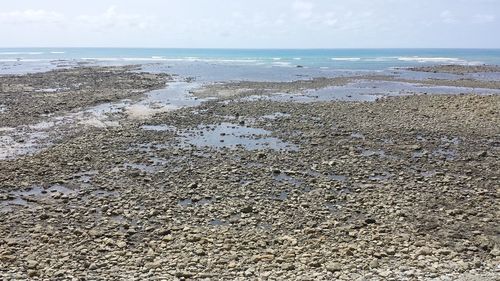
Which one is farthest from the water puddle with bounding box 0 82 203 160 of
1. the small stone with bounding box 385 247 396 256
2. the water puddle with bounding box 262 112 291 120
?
the small stone with bounding box 385 247 396 256

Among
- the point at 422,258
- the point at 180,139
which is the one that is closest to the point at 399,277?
the point at 422,258

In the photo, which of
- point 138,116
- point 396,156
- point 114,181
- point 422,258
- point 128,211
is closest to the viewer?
point 422,258

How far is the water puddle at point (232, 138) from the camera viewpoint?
19.1 metres

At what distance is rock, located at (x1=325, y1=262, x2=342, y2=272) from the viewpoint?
8531 millimetres

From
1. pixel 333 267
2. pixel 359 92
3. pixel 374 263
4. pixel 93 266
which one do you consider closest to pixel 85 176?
pixel 93 266

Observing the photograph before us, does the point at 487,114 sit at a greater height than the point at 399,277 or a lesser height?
greater

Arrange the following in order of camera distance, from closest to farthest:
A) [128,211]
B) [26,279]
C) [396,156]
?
[26,279]
[128,211]
[396,156]

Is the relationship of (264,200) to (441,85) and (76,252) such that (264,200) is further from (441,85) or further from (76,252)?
(441,85)

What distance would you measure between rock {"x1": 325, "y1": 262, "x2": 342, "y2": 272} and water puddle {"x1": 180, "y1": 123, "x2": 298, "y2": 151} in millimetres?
9866

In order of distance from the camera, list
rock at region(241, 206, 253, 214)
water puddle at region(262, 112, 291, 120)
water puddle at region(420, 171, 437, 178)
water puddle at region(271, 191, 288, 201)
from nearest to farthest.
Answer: rock at region(241, 206, 253, 214)
water puddle at region(271, 191, 288, 201)
water puddle at region(420, 171, 437, 178)
water puddle at region(262, 112, 291, 120)

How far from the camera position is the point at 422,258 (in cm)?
893

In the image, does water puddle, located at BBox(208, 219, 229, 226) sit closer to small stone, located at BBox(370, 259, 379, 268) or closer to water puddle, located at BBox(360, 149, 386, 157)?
small stone, located at BBox(370, 259, 379, 268)

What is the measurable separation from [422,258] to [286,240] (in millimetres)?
2912

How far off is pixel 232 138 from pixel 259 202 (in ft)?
28.0
